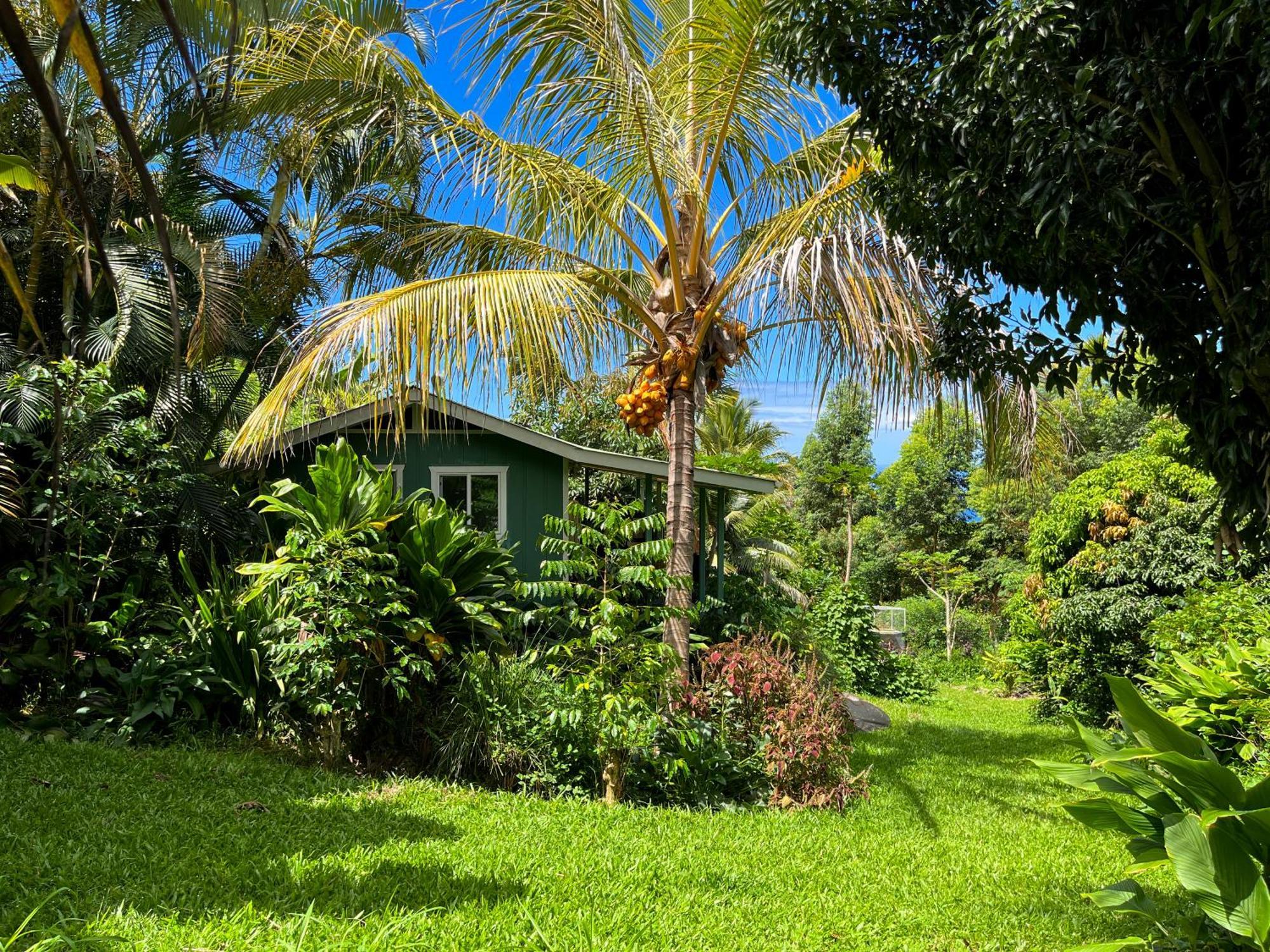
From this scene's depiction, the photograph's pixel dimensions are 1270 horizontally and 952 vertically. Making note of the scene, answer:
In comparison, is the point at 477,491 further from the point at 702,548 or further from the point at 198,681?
the point at 198,681

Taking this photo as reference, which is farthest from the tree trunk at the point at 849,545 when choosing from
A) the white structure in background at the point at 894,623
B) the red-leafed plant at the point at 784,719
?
the red-leafed plant at the point at 784,719

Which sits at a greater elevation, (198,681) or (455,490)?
(455,490)

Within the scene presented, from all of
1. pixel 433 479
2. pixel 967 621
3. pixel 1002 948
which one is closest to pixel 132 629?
pixel 433 479

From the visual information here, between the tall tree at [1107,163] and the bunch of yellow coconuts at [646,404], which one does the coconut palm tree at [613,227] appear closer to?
the bunch of yellow coconuts at [646,404]

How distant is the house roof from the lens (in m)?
11.2

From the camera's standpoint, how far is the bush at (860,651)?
646 inches

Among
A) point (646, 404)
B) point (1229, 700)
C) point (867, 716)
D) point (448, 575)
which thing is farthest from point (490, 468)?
point (1229, 700)

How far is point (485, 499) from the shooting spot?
487 inches

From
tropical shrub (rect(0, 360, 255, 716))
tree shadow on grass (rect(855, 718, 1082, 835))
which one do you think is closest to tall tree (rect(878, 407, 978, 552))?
tree shadow on grass (rect(855, 718, 1082, 835))

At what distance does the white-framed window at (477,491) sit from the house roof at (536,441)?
61 cm

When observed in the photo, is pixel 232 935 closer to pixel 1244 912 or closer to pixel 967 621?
pixel 1244 912

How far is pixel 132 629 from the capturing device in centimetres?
859

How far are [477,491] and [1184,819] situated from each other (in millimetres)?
9823

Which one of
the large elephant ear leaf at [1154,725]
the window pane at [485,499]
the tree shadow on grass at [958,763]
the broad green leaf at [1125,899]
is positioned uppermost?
the window pane at [485,499]
